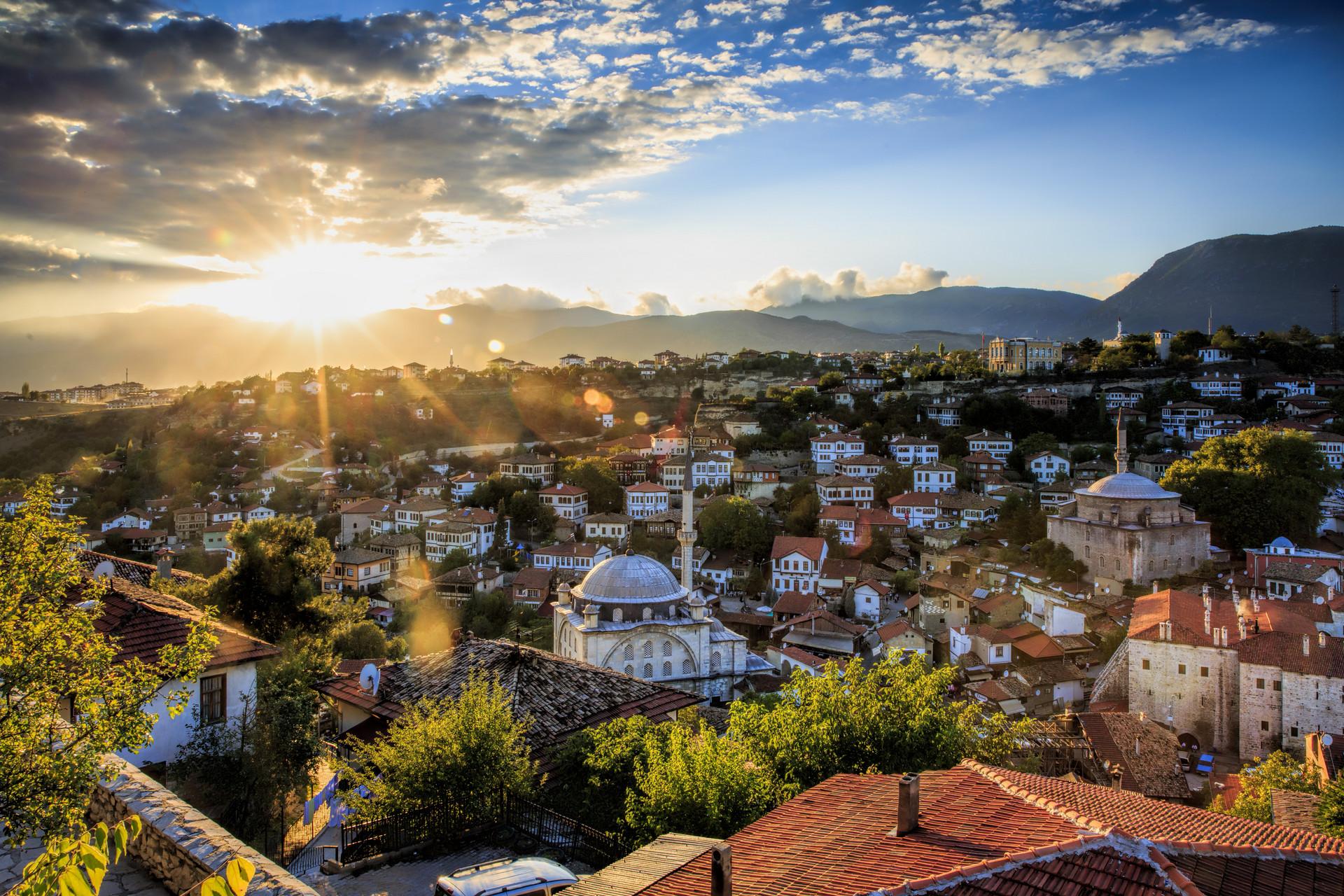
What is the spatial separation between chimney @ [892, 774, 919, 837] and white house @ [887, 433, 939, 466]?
45461 mm

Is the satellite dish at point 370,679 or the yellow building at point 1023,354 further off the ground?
the yellow building at point 1023,354

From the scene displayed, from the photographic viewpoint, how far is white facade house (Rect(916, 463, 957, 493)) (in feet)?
146

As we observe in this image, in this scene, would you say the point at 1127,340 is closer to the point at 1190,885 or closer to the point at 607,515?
the point at 607,515

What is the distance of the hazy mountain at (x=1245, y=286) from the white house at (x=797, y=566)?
447 feet

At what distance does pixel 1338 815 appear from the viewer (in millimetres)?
9781

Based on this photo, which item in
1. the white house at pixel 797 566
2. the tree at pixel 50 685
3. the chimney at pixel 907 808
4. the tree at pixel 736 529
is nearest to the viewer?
the tree at pixel 50 685

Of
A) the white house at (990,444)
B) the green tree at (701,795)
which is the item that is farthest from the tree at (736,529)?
the green tree at (701,795)

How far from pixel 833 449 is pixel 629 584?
32262 millimetres

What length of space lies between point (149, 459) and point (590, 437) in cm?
3478

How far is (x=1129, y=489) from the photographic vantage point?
97.8 feet

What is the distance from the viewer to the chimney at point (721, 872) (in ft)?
14.4

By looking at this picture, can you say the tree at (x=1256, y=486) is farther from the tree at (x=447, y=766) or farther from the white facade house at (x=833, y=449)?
the tree at (x=447, y=766)

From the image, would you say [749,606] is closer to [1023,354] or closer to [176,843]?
[176,843]

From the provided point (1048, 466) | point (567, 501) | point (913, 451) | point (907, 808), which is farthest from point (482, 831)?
point (913, 451)
